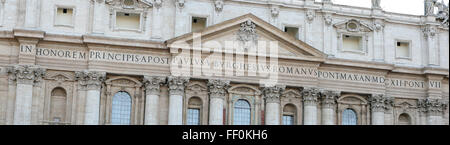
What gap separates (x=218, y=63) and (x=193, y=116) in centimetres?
334

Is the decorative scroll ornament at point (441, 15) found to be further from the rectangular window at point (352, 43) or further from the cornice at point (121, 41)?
the cornice at point (121, 41)

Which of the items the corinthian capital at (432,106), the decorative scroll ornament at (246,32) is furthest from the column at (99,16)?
the corinthian capital at (432,106)

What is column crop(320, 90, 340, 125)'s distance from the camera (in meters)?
61.7

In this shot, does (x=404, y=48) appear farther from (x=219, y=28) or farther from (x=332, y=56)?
(x=219, y=28)

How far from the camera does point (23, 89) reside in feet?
186

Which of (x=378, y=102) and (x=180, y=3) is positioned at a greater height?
(x=180, y=3)

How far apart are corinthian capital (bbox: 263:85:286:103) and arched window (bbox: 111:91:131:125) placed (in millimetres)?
7844

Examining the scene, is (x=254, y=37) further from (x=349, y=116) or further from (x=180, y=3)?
(x=349, y=116)

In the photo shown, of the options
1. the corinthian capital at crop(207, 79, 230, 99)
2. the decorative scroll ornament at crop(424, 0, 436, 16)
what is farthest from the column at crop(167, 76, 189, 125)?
the decorative scroll ornament at crop(424, 0, 436, 16)

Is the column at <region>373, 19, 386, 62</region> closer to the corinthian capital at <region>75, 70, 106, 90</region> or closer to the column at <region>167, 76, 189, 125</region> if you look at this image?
the column at <region>167, 76, 189, 125</region>

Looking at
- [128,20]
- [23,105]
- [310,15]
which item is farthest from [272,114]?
[23,105]

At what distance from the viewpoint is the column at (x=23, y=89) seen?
56.4m

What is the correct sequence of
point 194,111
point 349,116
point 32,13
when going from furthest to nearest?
point 349,116
point 194,111
point 32,13
